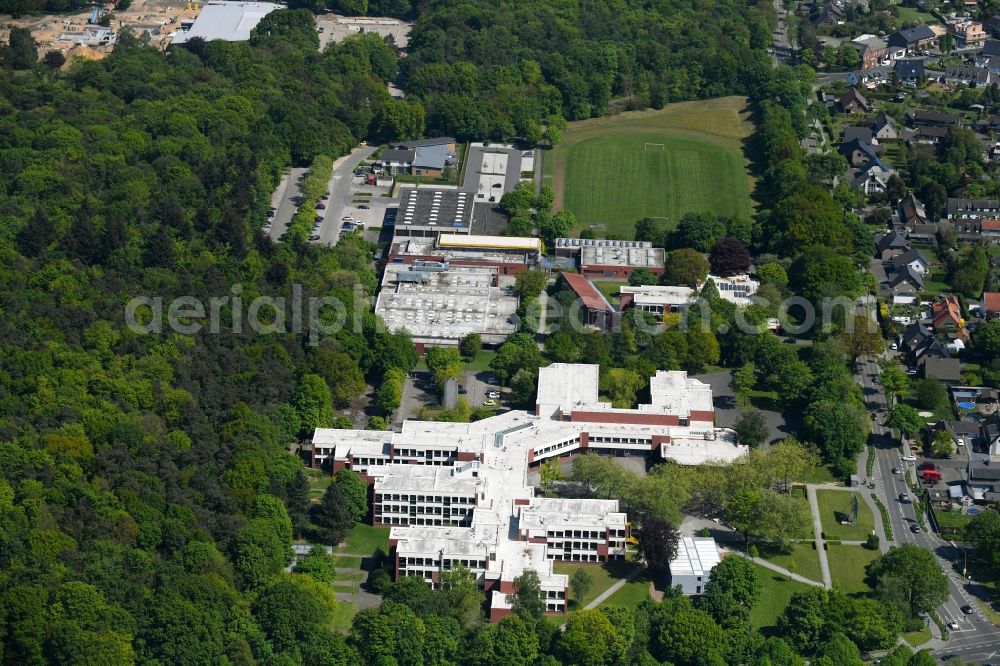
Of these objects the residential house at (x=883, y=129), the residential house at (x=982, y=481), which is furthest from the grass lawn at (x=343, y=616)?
the residential house at (x=883, y=129)

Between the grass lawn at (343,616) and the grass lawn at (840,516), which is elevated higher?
the grass lawn at (343,616)

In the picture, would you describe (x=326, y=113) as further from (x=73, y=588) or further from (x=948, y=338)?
(x=73, y=588)

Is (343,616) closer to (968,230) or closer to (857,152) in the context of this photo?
(968,230)

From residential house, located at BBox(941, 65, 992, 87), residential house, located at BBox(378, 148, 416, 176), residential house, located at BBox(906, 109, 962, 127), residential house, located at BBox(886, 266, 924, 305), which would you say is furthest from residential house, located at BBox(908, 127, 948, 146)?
residential house, located at BBox(378, 148, 416, 176)

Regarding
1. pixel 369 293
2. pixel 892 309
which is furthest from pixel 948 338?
pixel 369 293

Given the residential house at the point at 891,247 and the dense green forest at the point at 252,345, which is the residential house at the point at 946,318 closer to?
the dense green forest at the point at 252,345

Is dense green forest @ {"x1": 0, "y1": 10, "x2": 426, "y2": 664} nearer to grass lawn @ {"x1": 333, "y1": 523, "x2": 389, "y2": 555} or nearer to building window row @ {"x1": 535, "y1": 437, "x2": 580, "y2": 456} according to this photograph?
grass lawn @ {"x1": 333, "y1": 523, "x2": 389, "y2": 555}
